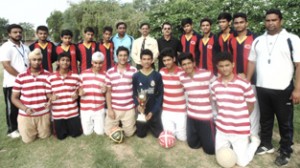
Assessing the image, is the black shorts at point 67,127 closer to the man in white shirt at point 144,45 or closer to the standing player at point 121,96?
the standing player at point 121,96

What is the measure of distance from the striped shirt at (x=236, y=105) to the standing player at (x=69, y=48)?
3575 millimetres

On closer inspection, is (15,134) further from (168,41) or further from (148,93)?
(168,41)

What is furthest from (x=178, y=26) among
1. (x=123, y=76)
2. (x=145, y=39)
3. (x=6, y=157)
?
(x=6, y=157)

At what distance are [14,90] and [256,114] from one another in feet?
15.3

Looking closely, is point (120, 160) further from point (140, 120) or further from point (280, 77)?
point (280, 77)

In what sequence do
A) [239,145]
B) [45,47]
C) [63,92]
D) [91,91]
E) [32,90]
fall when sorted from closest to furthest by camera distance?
[239,145], [32,90], [63,92], [91,91], [45,47]

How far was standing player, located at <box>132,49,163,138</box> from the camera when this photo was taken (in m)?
5.17

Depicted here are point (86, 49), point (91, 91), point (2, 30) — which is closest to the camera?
point (91, 91)

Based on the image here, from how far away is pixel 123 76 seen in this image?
17.5 feet

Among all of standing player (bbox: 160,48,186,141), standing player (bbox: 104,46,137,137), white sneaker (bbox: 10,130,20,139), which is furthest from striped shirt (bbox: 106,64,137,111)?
white sneaker (bbox: 10,130,20,139)

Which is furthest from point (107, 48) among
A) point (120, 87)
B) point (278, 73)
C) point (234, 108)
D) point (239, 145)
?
point (278, 73)

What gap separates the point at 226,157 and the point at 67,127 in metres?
3.24

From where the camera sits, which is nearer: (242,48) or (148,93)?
(242,48)

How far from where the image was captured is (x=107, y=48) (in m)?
6.62
